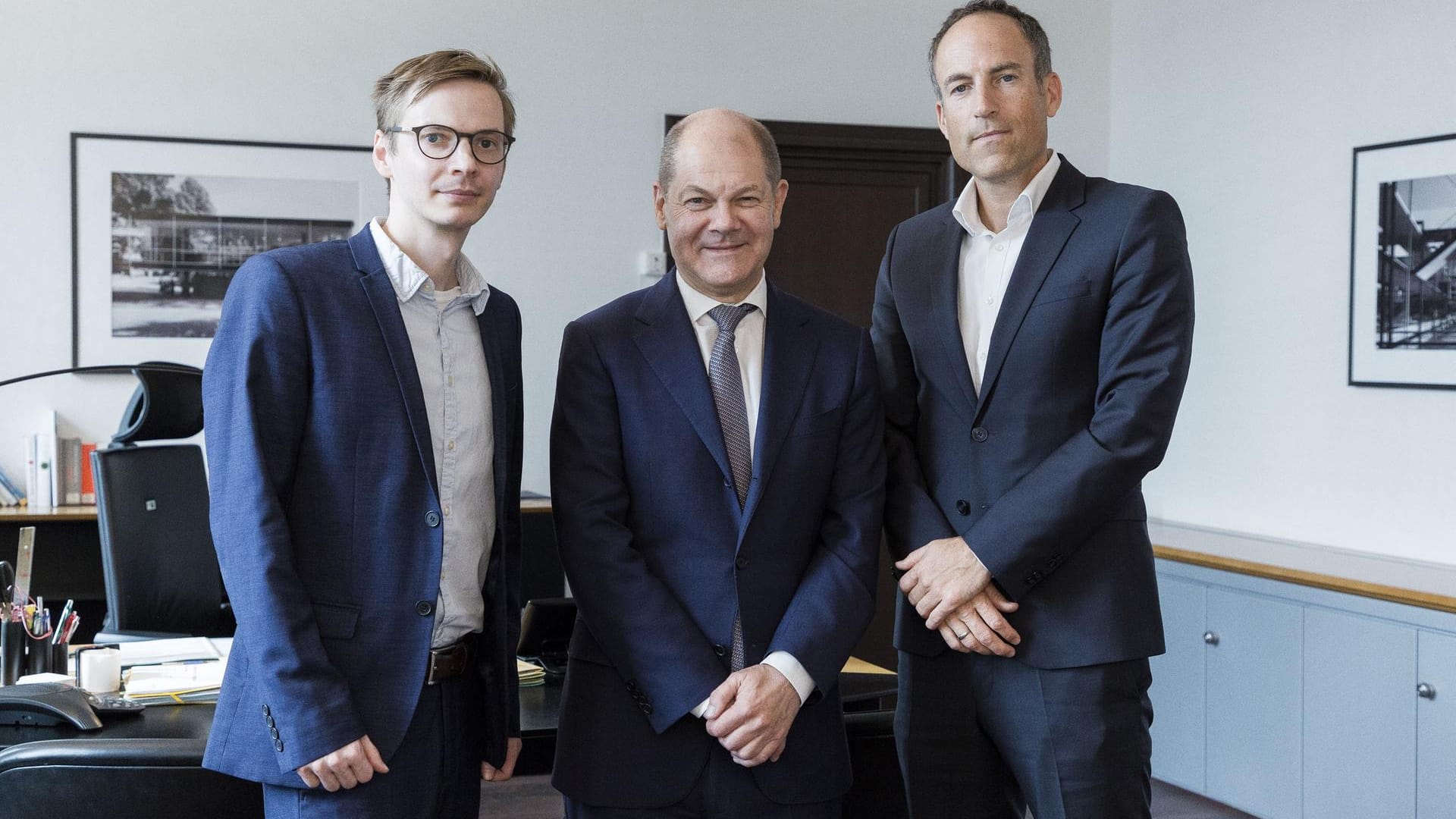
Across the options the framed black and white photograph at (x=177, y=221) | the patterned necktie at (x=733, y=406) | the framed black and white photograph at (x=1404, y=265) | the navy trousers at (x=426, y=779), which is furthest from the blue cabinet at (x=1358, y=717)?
the framed black and white photograph at (x=177, y=221)

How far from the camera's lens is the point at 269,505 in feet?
5.03

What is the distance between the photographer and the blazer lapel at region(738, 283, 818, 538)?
70.1 inches

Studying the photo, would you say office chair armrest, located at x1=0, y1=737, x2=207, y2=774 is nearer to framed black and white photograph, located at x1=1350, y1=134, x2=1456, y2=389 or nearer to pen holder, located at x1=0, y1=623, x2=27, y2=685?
pen holder, located at x1=0, y1=623, x2=27, y2=685

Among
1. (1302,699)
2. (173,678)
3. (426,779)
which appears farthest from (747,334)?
(1302,699)

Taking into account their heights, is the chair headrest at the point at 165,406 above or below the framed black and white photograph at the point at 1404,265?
below

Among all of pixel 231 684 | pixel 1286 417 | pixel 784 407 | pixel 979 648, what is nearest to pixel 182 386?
pixel 231 684

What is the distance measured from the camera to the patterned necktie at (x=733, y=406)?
1.78m

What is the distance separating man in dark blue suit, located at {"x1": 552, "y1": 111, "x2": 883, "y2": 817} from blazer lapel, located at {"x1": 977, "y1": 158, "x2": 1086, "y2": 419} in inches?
7.9

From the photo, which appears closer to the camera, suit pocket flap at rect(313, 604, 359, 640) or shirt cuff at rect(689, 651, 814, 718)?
suit pocket flap at rect(313, 604, 359, 640)

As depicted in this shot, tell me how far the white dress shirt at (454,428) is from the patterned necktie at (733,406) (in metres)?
0.34

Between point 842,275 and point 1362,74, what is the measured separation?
217cm

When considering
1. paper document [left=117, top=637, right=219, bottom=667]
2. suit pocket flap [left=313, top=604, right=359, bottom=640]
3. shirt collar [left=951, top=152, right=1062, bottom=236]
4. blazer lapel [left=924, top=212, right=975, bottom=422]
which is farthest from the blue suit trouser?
paper document [left=117, top=637, right=219, bottom=667]

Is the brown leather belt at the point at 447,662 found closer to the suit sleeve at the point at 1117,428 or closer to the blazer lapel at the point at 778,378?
the blazer lapel at the point at 778,378

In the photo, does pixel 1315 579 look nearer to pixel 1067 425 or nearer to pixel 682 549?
pixel 1067 425
